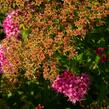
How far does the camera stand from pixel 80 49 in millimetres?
4246

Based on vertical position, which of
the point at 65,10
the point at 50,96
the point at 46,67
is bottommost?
the point at 50,96

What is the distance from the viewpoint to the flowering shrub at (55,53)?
12.9 ft

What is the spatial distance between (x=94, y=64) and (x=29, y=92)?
0.76m

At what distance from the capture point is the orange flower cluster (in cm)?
390

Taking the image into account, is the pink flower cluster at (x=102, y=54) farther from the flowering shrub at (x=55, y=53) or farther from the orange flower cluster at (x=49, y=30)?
the orange flower cluster at (x=49, y=30)

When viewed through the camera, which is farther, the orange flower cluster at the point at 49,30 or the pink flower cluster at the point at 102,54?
the pink flower cluster at the point at 102,54

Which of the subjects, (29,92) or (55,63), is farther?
(29,92)

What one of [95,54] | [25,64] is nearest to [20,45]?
[25,64]

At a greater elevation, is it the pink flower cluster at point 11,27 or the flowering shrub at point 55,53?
the pink flower cluster at point 11,27

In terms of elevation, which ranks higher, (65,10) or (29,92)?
(65,10)

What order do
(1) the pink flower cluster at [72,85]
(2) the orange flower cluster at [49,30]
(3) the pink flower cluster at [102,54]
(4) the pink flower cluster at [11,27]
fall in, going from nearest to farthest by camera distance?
(2) the orange flower cluster at [49,30], (1) the pink flower cluster at [72,85], (3) the pink flower cluster at [102,54], (4) the pink flower cluster at [11,27]

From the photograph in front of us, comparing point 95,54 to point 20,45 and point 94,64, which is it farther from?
point 20,45

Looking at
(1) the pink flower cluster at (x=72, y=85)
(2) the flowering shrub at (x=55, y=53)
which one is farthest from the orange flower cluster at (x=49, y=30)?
(1) the pink flower cluster at (x=72, y=85)

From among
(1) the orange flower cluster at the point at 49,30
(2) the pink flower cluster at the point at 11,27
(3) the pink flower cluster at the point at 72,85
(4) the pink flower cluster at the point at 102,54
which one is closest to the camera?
(1) the orange flower cluster at the point at 49,30
